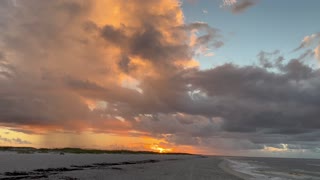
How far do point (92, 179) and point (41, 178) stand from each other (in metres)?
5.72

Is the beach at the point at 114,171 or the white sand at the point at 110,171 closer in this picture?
the beach at the point at 114,171

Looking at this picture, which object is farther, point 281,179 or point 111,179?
point 281,179

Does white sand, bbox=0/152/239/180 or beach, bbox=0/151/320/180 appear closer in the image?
beach, bbox=0/151/320/180

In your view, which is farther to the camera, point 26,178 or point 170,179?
point 170,179

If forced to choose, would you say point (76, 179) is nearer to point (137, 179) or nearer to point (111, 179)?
point (111, 179)

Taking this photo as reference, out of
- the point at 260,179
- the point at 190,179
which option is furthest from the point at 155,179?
the point at 260,179

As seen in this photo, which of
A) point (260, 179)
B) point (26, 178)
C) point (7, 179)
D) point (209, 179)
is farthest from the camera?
point (260, 179)

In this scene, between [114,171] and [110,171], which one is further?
[114,171]

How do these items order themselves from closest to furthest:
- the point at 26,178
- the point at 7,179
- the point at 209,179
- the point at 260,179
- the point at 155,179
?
1. the point at 7,179
2. the point at 26,178
3. the point at 155,179
4. the point at 209,179
5. the point at 260,179

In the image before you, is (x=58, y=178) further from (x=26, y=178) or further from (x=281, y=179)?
(x=281, y=179)

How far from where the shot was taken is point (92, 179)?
38.9 metres

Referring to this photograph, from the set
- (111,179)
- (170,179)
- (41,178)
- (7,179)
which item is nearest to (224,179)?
(170,179)

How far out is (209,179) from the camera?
4653 cm

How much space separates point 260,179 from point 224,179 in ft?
31.8
